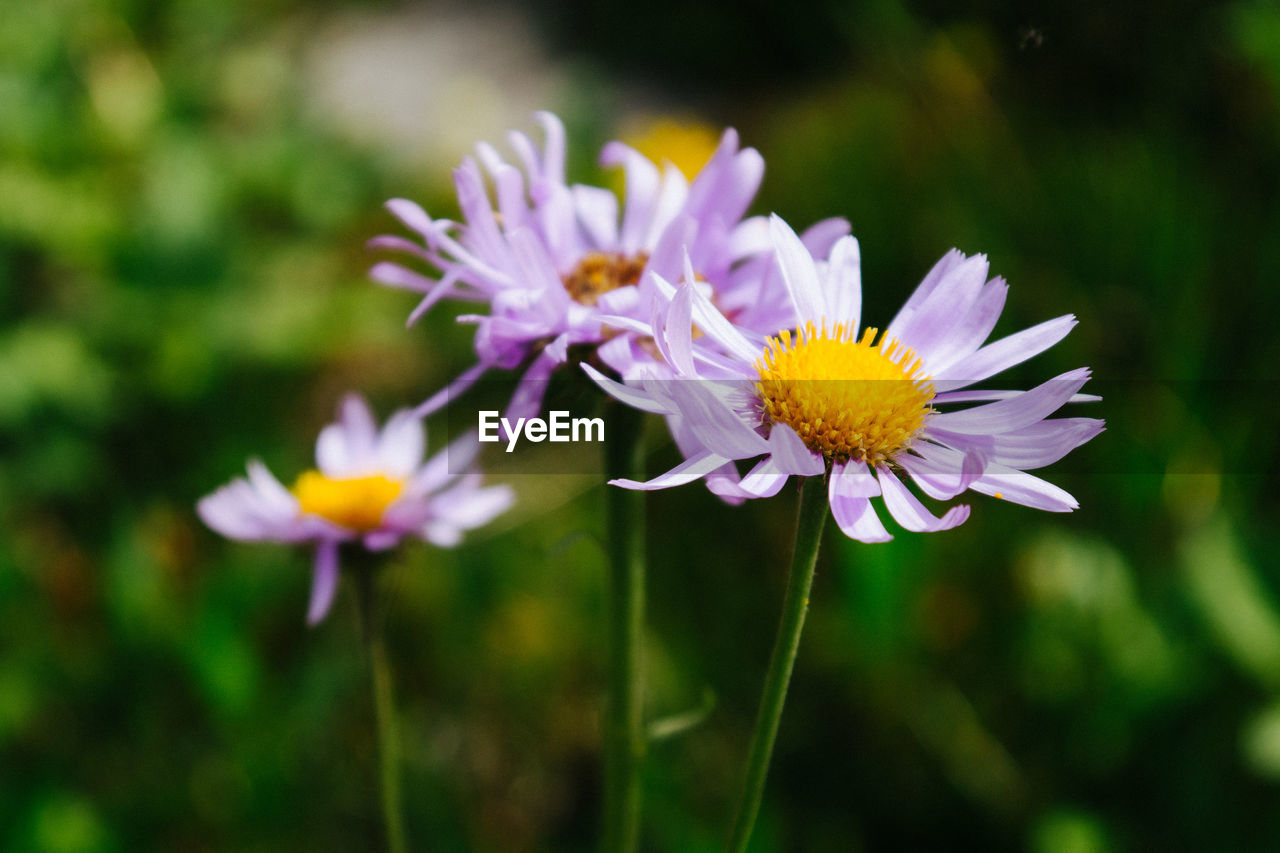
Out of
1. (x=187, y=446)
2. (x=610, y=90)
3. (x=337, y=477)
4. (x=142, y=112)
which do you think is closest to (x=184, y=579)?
(x=187, y=446)

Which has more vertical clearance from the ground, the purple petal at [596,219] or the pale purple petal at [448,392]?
the purple petal at [596,219]

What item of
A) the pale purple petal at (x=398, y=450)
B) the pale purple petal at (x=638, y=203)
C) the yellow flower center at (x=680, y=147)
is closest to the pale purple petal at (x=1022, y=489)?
the pale purple petal at (x=638, y=203)

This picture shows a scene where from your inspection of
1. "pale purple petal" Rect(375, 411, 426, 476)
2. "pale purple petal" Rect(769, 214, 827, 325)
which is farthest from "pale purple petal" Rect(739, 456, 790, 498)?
"pale purple petal" Rect(375, 411, 426, 476)

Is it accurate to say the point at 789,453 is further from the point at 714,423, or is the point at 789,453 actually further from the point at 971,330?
the point at 971,330

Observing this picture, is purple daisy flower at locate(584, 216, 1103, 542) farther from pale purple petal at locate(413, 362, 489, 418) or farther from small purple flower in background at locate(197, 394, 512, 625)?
small purple flower in background at locate(197, 394, 512, 625)

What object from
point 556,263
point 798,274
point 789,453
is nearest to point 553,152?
point 556,263

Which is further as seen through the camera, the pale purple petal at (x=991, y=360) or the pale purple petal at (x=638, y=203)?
the pale purple petal at (x=638, y=203)

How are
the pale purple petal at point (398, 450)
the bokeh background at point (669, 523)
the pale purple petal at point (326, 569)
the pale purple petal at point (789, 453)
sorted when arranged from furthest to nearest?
the bokeh background at point (669, 523), the pale purple petal at point (398, 450), the pale purple petal at point (326, 569), the pale purple petal at point (789, 453)

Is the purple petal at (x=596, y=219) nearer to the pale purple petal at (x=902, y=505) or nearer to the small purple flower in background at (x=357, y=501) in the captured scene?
the small purple flower in background at (x=357, y=501)
